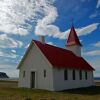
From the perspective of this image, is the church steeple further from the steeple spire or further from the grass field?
the grass field

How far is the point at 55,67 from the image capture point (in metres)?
29.0

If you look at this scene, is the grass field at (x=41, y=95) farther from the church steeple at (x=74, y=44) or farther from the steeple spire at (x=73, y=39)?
the steeple spire at (x=73, y=39)

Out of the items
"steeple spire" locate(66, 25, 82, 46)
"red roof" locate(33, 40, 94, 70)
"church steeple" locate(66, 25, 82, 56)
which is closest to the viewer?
"red roof" locate(33, 40, 94, 70)

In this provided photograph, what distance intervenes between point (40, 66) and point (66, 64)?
3832 mm

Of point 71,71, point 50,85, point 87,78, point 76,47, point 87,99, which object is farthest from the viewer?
point 76,47

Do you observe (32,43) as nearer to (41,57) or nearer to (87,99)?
(41,57)

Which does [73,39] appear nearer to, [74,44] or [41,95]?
[74,44]

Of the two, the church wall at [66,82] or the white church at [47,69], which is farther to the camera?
the church wall at [66,82]

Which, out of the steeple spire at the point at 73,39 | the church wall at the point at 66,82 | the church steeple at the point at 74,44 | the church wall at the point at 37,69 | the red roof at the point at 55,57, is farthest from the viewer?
the steeple spire at the point at 73,39

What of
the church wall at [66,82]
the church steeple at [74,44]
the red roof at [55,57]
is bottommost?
the church wall at [66,82]

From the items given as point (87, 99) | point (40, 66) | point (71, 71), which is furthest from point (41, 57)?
point (87, 99)

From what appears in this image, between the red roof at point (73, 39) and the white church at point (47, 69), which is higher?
the red roof at point (73, 39)

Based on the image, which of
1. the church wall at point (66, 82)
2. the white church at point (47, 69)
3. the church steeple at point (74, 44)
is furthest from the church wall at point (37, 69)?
the church steeple at point (74, 44)

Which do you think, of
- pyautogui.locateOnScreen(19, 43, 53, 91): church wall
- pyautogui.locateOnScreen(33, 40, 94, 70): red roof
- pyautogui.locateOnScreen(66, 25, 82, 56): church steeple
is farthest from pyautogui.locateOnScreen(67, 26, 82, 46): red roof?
pyautogui.locateOnScreen(19, 43, 53, 91): church wall
